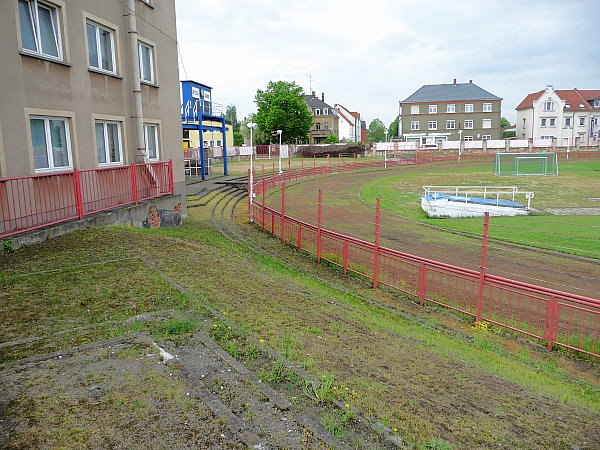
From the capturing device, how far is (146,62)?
1720 cm

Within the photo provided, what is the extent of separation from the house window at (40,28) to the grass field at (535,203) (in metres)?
15.4

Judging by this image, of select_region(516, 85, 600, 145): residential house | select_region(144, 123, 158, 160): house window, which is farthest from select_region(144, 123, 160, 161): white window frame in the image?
select_region(516, 85, 600, 145): residential house

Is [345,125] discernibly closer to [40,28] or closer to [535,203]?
[535,203]

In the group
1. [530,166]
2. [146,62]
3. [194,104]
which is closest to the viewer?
[146,62]

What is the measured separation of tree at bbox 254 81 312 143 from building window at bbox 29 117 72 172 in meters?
68.4

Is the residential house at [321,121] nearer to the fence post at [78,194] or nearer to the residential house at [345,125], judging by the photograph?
the residential house at [345,125]

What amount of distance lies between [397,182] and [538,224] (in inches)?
825

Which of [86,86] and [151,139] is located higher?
[86,86]

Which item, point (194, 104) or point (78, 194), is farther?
point (194, 104)

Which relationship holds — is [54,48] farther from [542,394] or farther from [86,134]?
[542,394]

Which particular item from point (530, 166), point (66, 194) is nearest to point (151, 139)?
point (66, 194)

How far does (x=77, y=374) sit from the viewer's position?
4.65 m

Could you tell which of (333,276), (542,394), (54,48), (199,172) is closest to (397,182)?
(199,172)

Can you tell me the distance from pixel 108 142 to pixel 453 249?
11.6 metres
